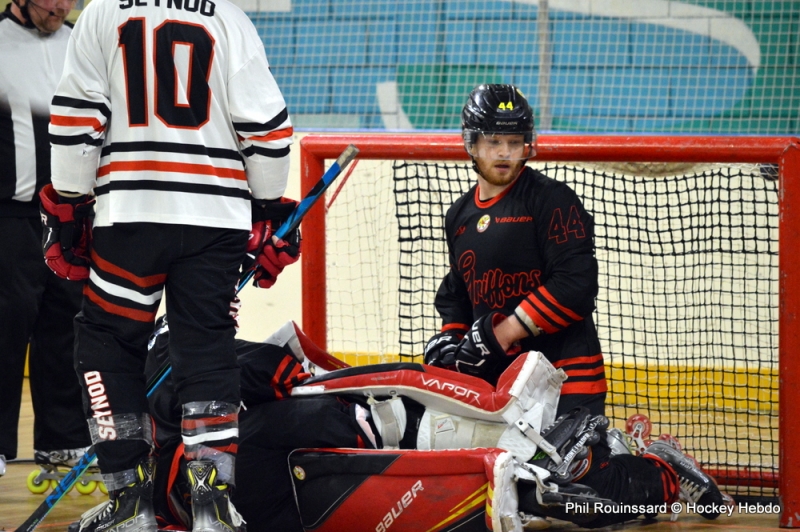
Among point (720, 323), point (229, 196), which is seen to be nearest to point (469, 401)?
point (229, 196)

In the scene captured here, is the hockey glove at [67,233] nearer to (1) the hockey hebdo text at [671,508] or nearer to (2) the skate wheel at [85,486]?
(2) the skate wheel at [85,486]

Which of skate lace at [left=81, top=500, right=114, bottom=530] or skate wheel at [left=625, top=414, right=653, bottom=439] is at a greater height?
skate wheel at [left=625, top=414, right=653, bottom=439]

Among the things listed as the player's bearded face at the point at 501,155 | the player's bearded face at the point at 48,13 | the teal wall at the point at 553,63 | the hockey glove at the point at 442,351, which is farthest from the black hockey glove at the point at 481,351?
the teal wall at the point at 553,63

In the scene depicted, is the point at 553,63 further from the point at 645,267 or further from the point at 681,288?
the point at 681,288

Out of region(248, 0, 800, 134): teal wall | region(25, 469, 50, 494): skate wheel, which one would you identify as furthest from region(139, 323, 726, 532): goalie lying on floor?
region(248, 0, 800, 134): teal wall

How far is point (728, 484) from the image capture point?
10.1ft

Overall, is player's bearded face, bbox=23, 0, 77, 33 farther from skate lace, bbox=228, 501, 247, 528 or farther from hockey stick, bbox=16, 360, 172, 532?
skate lace, bbox=228, 501, 247, 528

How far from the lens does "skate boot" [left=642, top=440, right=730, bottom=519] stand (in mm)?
2734

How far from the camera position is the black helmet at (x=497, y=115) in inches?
110

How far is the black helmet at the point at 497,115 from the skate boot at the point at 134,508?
4.02 feet

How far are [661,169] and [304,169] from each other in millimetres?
1061

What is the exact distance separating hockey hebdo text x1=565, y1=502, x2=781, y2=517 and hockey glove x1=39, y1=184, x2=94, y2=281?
1.25m

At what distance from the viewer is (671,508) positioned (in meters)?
2.70

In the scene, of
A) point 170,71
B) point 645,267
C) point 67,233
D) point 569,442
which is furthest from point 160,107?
point 645,267
